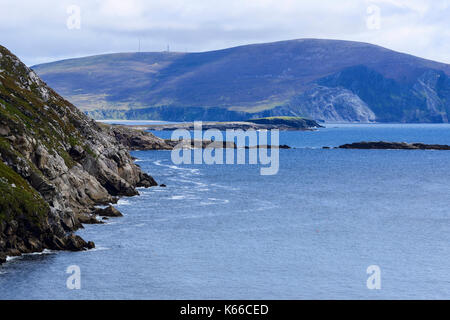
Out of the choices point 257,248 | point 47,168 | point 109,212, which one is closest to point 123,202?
point 109,212

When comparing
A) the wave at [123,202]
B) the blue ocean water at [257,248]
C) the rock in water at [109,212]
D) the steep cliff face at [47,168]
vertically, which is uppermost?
the steep cliff face at [47,168]

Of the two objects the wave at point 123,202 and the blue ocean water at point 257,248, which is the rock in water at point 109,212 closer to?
the blue ocean water at point 257,248

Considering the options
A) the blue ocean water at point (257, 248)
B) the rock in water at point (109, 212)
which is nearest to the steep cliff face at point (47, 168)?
the rock in water at point (109, 212)

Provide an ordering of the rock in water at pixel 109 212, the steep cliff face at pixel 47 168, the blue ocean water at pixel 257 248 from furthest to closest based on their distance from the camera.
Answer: the rock in water at pixel 109 212 < the steep cliff face at pixel 47 168 < the blue ocean water at pixel 257 248

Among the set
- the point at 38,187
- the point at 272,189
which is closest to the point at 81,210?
the point at 38,187

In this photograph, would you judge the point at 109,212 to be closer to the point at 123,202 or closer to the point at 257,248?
the point at 123,202

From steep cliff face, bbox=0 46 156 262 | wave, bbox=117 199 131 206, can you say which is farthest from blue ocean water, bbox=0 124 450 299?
steep cliff face, bbox=0 46 156 262

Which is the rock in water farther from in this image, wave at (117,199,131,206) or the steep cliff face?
wave at (117,199,131,206)
